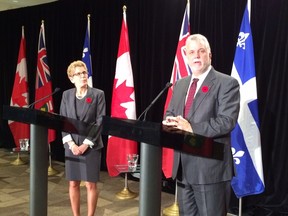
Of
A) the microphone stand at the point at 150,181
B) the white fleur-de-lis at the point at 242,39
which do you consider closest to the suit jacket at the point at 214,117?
the microphone stand at the point at 150,181

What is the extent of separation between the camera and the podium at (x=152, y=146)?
921 millimetres

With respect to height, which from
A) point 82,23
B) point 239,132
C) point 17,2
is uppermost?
point 17,2

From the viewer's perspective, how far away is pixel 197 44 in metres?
1.78

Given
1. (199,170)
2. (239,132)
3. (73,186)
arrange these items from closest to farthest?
(199,170) → (73,186) → (239,132)

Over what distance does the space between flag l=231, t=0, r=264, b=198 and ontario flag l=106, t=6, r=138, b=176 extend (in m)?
1.32

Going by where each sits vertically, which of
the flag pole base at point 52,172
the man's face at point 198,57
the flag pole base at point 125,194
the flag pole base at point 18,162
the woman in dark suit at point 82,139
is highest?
the man's face at point 198,57

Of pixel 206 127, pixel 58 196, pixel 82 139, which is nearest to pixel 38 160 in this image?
pixel 206 127

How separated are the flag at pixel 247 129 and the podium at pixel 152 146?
2.00 m

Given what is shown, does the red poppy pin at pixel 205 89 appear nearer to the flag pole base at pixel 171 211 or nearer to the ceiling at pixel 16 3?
the flag pole base at pixel 171 211

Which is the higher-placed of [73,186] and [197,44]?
[197,44]

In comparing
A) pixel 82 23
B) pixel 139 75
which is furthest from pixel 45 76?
pixel 139 75

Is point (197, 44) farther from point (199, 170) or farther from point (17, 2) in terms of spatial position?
point (17, 2)

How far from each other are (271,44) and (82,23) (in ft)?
A: 9.78

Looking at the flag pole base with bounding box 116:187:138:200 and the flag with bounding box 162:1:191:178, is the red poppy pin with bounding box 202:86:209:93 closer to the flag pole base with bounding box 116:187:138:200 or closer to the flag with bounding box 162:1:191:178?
the flag with bounding box 162:1:191:178
